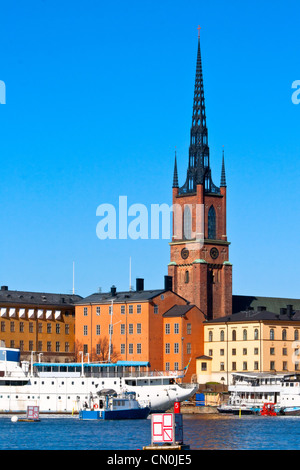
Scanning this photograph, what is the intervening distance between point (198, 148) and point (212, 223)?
11.5 metres

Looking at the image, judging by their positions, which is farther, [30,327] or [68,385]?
[30,327]

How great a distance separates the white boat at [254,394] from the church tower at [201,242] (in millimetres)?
25124

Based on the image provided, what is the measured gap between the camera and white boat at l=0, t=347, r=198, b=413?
11906 cm

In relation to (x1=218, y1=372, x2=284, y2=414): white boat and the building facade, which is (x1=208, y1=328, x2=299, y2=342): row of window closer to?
(x1=218, y1=372, x2=284, y2=414): white boat

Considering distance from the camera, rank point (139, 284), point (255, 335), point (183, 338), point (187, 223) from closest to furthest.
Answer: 1. point (255, 335)
2. point (183, 338)
3. point (139, 284)
4. point (187, 223)

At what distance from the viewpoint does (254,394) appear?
4968 inches

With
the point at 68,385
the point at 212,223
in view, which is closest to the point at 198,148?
the point at 212,223

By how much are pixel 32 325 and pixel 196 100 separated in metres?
40.1

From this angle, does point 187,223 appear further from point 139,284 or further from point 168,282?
point 139,284

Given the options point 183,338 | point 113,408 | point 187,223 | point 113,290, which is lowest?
point 113,408

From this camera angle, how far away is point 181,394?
400 feet

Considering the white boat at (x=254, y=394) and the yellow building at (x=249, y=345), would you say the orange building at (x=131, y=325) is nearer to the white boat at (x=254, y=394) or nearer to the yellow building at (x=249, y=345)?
the yellow building at (x=249, y=345)

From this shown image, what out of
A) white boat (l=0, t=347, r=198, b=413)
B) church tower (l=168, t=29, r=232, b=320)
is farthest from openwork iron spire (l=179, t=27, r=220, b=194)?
white boat (l=0, t=347, r=198, b=413)
